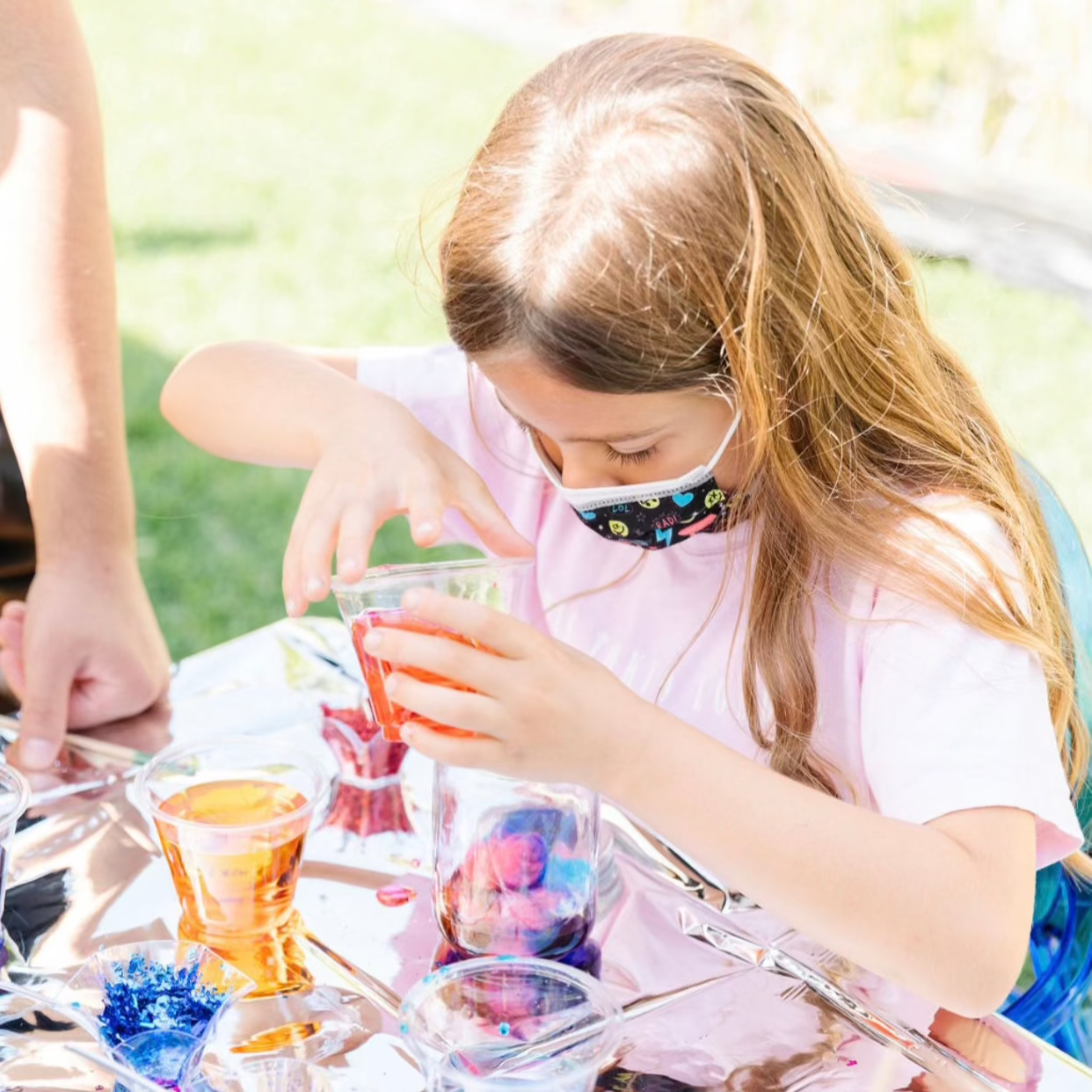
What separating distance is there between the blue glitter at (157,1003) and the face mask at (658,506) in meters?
0.60

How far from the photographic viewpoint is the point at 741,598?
1.59 meters

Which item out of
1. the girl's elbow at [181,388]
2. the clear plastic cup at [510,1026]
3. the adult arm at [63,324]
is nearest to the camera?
the clear plastic cup at [510,1026]

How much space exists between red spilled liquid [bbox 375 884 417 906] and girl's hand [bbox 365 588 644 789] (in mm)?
267

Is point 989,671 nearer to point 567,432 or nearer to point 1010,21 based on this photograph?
point 567,432

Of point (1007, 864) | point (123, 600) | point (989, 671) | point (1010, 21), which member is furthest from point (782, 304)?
point (1010, 21)

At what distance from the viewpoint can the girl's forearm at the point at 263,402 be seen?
1.58m

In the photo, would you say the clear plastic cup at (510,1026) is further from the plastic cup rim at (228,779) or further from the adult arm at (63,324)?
the adult arm at (63,324)

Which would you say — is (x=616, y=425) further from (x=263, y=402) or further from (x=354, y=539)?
(x=263, y=402)

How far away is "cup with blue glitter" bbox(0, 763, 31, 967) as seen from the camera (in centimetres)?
116

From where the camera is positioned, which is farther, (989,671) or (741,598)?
(741,598)

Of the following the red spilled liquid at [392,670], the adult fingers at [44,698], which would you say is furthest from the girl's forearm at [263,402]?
the red spilled liquid at [392,670]

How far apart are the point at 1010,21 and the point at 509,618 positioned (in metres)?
5.36

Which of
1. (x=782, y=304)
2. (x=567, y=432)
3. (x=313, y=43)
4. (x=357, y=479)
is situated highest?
(x=782, y=304)

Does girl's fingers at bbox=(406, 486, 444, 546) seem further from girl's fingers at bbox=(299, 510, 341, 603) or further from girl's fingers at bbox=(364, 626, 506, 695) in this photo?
girl's fingers at bbox=(364, 626, 506, 695)
